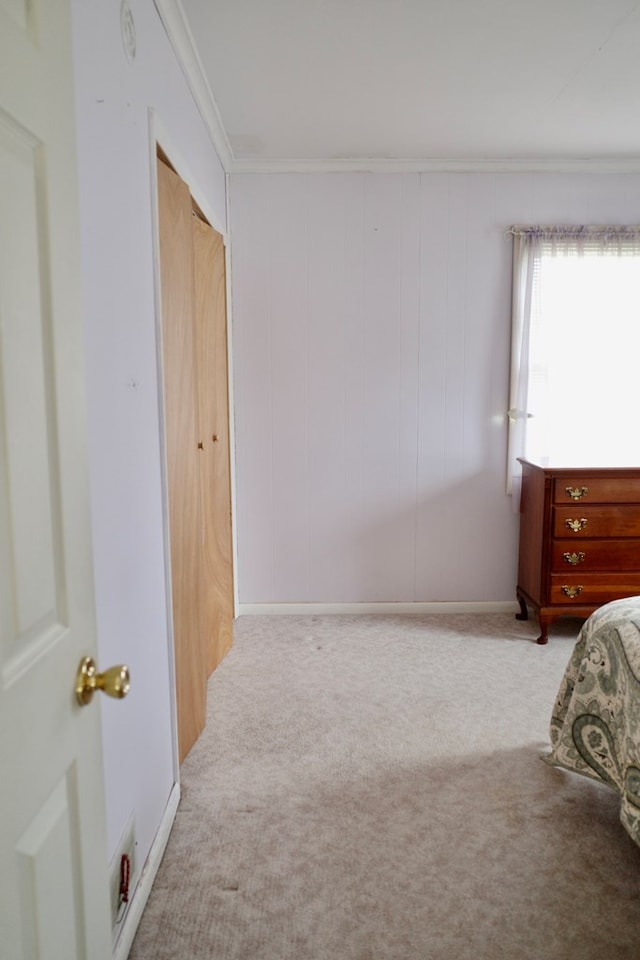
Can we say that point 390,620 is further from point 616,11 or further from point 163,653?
point 616,11

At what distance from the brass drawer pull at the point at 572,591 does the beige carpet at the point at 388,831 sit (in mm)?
531

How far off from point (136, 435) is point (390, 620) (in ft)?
8.12

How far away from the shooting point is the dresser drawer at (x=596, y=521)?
337 cm

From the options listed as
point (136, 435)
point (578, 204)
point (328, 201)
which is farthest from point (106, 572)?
point (578, 204)

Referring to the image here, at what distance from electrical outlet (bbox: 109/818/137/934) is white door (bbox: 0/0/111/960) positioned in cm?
63

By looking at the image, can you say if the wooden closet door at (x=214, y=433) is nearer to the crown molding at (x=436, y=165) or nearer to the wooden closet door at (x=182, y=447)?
the wooden closet door at (x=182, y=447)

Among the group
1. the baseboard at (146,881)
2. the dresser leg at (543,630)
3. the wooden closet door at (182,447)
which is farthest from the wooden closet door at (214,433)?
the dresser leg at (543,630)

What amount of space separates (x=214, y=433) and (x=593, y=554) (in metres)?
2.02

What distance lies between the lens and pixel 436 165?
3.66 m

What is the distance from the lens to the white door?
66cm

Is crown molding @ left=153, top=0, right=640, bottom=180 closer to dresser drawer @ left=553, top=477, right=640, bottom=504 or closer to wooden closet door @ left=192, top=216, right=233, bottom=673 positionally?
wooden closet door @ left=192, top=216, right=233, bottom=673

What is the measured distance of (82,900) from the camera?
85cm

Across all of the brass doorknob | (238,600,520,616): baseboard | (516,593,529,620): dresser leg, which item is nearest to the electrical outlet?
the brass doorknob

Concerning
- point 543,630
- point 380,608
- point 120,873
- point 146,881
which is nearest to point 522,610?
point 543,630
